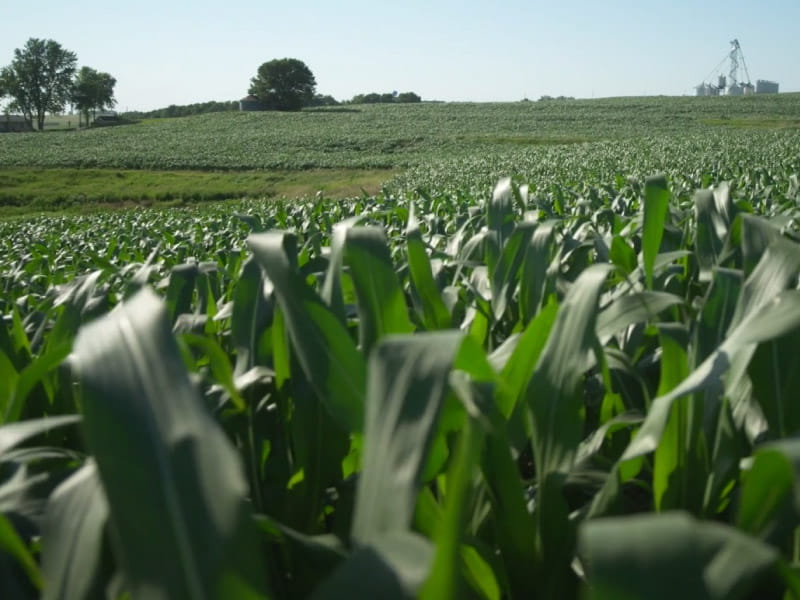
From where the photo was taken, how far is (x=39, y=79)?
262 feet

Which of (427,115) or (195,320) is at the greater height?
(427,115)

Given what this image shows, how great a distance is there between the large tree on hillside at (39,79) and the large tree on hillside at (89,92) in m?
0.96

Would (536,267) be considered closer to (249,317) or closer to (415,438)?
(249,317)

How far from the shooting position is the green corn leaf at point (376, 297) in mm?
855

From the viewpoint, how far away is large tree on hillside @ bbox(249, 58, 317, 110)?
262 feet

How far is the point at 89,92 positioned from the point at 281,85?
22.9 metres

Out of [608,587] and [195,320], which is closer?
[608,587]

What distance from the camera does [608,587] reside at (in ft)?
1.14

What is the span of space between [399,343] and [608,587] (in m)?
0.24

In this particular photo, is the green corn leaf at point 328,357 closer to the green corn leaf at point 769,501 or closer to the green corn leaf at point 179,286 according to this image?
the green corn leaf at point 769,501

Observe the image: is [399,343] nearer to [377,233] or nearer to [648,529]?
[648,529]

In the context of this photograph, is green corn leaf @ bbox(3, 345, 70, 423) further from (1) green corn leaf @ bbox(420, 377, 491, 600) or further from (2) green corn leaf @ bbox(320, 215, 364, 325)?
(1) green corn leaf @ bbox(420, 377, 491, 600)

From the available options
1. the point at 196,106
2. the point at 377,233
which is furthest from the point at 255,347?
the point at 196,106

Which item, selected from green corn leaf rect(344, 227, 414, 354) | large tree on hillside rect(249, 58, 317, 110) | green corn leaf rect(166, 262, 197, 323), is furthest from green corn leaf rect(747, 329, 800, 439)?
large tree on hillside rect(249, 58, 317, 110)
